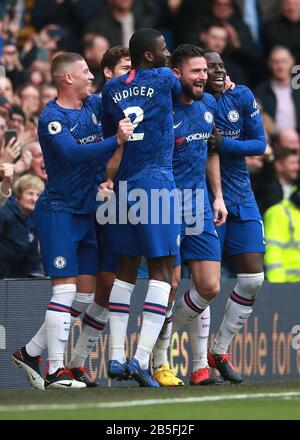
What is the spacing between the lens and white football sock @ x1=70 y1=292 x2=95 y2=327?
920cm

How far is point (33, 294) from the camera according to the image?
9.87 metres

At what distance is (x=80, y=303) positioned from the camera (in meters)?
9.24

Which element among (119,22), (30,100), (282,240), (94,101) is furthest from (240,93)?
(119,22)

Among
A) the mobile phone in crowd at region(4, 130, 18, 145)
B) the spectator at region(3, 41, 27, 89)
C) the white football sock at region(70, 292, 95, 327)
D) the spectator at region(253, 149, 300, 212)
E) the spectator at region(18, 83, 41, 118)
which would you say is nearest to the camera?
the white football sock at region(70, 292, 95, 327)

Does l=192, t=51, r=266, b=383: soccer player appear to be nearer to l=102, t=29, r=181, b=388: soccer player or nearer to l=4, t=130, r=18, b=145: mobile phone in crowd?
l=102, t=29, r=181, b=388: soccer player

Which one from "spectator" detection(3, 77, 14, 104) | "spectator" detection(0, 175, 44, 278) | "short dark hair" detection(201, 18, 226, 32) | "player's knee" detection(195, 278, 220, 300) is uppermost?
"short dark hair" detection(201, 18, 226, 32)

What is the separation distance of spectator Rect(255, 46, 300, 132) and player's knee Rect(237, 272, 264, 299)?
5.25m

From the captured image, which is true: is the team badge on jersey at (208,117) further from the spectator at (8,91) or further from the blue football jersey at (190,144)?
the spectator at (8,91)

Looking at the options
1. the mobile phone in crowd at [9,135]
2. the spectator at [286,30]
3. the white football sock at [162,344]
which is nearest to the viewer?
the white football sock at [162,344]

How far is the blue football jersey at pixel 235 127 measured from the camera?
955 cm

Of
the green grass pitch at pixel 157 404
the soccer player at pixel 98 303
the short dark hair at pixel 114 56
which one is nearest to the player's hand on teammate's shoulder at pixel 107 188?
the soccer player at pixel 98 303

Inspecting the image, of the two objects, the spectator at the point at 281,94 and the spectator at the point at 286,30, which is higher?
the spectator at the point at 286,30

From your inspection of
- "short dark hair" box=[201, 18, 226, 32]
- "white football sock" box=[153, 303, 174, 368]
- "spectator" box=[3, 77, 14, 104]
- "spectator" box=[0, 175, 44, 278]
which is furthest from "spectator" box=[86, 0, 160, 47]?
"white football sock" box=[153, 303, 174, 368]

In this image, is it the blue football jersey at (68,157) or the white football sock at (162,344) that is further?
the white football sock at (162,344)
